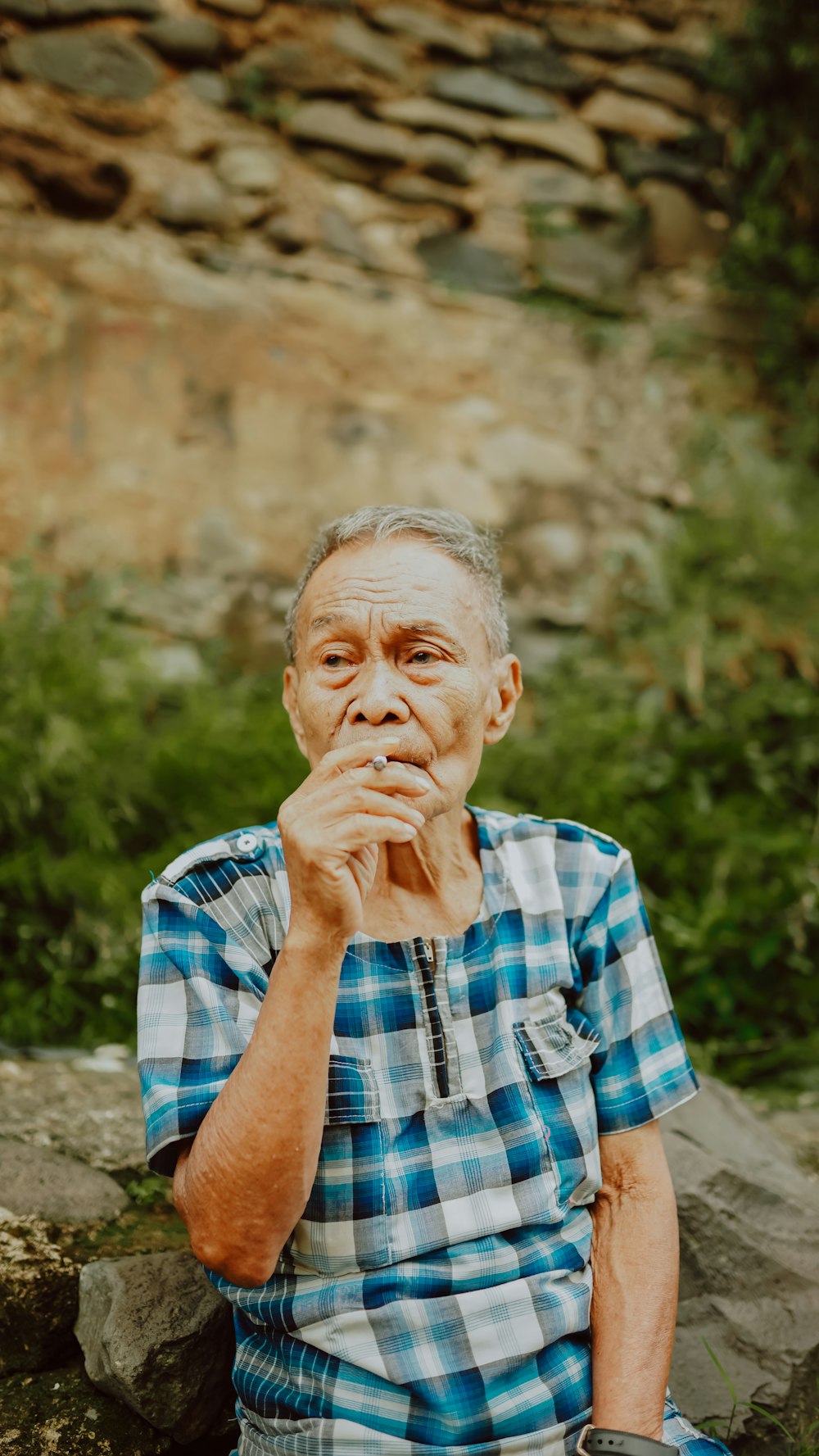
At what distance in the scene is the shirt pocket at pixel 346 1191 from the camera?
1459mm

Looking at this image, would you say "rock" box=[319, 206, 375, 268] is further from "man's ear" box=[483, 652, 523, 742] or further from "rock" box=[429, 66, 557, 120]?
"man's ear" box=[483, 652, 523, 742]

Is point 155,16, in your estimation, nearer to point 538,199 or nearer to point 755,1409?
point 538,199

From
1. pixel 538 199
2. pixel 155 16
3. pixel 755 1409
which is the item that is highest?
pixel 155 16

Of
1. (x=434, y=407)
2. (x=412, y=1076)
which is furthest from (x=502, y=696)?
(x=434, y=407)

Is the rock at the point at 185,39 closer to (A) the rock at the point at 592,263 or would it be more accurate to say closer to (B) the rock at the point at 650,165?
(A) the rock at the point at 592,263

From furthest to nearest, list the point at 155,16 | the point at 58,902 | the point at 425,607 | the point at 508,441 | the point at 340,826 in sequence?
the point at 508,441, the point at 155,16, the point at 58,902, the point at 425,607, the point at 340,826

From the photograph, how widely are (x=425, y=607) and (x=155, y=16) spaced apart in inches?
147

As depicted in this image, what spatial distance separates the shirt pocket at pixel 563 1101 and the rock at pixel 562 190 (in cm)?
416

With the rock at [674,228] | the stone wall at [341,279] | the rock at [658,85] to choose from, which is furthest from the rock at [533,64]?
the rock at [674,228]

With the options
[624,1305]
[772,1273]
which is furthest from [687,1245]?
[624,1305]

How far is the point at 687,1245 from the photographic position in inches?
80.0

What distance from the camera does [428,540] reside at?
177 centimetres

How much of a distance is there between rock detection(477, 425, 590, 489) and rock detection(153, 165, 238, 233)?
4.77 feet

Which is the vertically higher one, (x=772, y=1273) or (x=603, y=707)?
(x=603, y=707)
